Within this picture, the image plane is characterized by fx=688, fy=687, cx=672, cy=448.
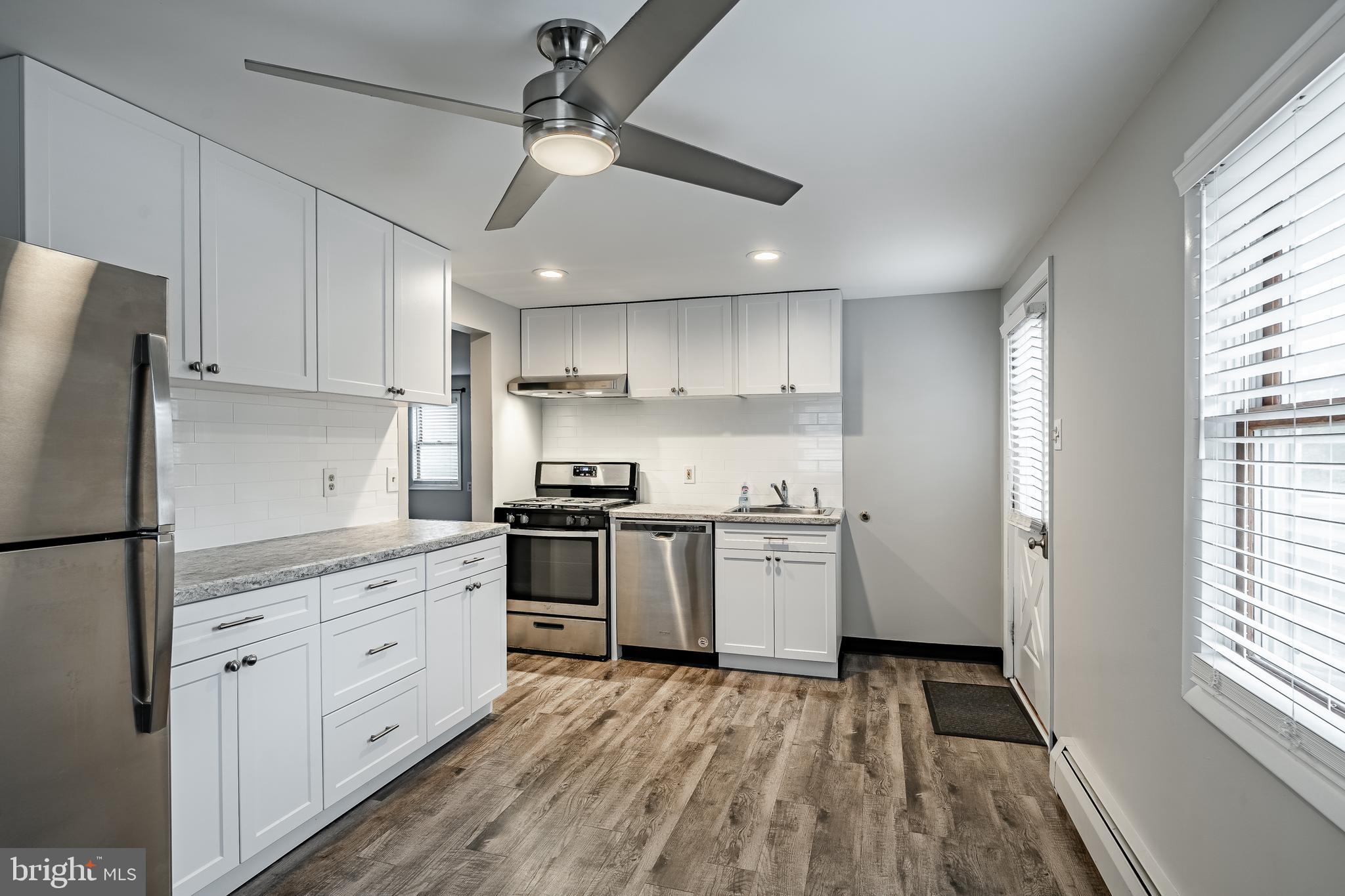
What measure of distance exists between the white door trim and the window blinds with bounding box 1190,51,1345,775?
4.68ft

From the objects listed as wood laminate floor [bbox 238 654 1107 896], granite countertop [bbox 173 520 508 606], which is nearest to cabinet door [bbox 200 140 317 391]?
granite countertop [bbox 173 520 508 606]

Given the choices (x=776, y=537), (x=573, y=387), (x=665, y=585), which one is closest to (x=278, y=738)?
(x=665, y=585)

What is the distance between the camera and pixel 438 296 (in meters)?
3.41

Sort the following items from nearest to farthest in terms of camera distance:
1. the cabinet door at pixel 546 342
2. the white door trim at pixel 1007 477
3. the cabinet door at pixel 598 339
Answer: the white door trim at pixel 1007 477
the cabinet door at pixel 598 339
the cabinet door at pixel 546 342

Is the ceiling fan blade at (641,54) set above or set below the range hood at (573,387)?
above

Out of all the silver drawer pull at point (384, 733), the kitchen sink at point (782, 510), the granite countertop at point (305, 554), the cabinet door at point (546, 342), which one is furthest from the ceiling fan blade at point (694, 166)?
the cabinet door at point (546, 342)

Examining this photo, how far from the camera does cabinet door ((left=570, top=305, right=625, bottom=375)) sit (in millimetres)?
4672

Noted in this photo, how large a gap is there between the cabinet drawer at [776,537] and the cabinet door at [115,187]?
2.77m

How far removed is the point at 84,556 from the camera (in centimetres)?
148

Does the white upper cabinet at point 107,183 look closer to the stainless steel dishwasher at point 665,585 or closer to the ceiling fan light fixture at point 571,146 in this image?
the ceiling fan light fixture at point 571,146

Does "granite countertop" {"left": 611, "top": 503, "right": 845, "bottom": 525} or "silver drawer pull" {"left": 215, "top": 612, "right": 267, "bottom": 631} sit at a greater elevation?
"granite countertop" {"left": 611, "top": 503, "right": 845, "bottom": 525}

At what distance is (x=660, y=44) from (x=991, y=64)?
39.6 inches

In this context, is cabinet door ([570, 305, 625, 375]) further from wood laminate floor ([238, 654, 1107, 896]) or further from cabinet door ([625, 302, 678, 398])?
wood laminate floor ([238, 654, 1107, 896])

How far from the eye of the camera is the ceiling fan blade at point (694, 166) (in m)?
1.74
